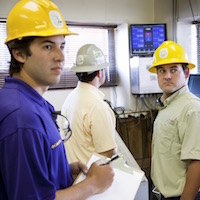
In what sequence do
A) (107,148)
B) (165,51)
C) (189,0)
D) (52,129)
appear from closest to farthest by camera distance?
(52,129) < (107,148) < (165,51) < (189,0)

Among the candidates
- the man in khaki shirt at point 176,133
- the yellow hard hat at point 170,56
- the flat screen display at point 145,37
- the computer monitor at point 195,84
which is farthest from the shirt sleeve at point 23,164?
the flat screen display at point 145,37

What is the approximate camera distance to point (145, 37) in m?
2.76

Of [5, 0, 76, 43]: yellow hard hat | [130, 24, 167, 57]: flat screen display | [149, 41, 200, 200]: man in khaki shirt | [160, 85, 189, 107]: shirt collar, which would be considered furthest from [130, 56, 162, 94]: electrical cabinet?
[5, 0, 76, 43]: yellow hard hat

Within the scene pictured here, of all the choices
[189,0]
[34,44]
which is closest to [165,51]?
[34,44]

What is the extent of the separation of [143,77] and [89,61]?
1.25 m

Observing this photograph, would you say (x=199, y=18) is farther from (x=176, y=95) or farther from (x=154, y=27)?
(x=176, y=95)

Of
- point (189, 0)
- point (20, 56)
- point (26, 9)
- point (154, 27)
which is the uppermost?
point (189, 0)

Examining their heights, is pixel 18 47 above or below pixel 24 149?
above

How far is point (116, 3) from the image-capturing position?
274cm

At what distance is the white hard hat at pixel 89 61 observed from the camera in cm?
158

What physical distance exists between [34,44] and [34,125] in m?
0.29

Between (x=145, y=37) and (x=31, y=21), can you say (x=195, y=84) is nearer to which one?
(x=145, y=37)

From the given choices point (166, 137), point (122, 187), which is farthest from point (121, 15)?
point (122, 187)

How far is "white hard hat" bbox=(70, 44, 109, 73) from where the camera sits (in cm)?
158
